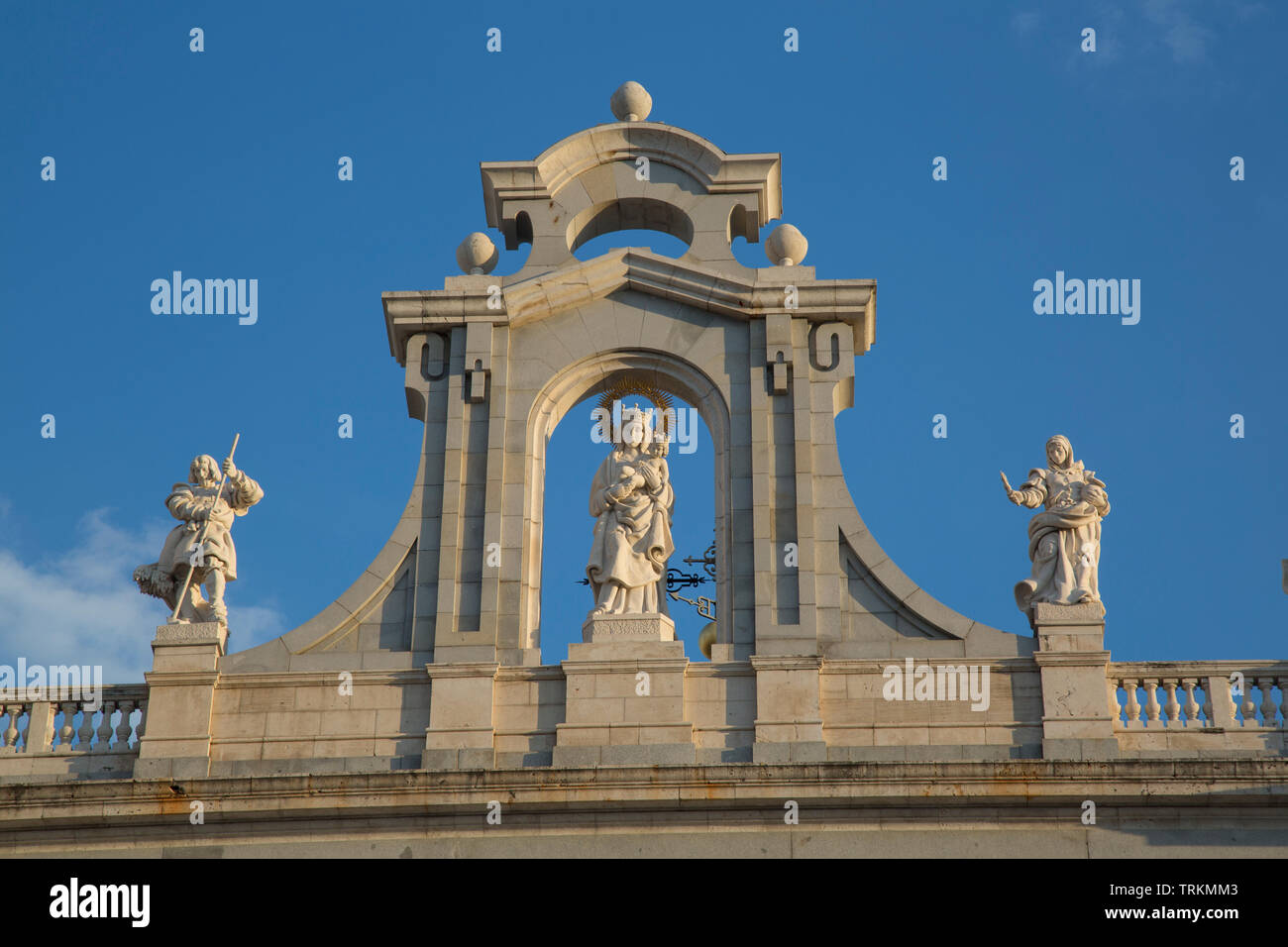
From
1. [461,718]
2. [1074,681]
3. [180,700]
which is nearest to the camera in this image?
[1074,681]

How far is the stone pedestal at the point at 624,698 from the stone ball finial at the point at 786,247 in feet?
15.7

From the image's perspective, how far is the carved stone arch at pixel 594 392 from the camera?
77.2 ft

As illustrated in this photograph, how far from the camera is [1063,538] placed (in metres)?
22.8

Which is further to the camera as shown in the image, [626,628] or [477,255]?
[477,255]

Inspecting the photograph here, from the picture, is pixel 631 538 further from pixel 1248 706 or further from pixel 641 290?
pixel 1248 706

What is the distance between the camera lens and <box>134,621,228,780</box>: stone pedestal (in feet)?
72.2

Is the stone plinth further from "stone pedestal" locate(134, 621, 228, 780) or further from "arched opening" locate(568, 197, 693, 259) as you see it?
"arched opening" locate(568, 197, 693, 259)

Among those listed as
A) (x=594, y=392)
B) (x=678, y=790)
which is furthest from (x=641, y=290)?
(x=678, y=790)

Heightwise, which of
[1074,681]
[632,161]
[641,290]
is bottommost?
[1074,681]

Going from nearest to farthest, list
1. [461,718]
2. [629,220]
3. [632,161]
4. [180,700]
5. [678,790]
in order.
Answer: [678,790], [461,718], [180,700], [632,161], [629,220]

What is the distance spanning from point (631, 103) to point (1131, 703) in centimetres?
926

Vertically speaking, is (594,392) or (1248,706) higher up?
(594,392)

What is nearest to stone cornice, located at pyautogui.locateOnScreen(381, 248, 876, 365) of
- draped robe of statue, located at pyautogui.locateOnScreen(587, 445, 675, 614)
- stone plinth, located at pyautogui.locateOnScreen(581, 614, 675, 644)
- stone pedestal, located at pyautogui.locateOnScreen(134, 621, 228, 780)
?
draped robe of statue, located at pyautogui.locateOnScreen(587, 445, 675, 614)

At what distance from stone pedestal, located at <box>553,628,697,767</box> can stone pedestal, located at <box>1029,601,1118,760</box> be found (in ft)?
11.7
